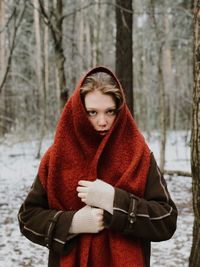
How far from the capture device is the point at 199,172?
2.89 meters

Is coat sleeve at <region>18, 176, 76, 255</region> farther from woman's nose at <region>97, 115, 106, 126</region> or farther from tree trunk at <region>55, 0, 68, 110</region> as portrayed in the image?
tree trunk at <region>55, 0, 68, 110</region>

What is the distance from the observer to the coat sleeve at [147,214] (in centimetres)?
165

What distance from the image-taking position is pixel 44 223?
173 centimetres

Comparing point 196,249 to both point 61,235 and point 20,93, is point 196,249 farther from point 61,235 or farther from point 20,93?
point 20,93

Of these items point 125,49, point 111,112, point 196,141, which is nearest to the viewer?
point 111,112

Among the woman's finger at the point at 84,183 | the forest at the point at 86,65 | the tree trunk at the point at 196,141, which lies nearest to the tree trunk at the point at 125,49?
the tree trunk at the point at 196,141

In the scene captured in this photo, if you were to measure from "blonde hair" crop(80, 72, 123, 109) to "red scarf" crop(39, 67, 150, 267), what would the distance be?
25 millimetres

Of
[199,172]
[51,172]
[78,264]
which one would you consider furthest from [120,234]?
[199,172]

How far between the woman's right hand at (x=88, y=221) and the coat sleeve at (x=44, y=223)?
27 millimetres

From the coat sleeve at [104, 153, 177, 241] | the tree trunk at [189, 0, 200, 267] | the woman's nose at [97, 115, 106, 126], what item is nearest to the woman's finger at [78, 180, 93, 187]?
the coat sleeve at [104, 153, 177, 241]

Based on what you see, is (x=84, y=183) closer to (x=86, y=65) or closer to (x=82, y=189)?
(x=82, y=189)

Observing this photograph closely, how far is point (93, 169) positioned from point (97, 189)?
95 millimetres

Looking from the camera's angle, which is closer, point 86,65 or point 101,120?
point 101,120

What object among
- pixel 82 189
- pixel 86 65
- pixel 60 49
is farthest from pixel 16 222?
pixel 86 65
